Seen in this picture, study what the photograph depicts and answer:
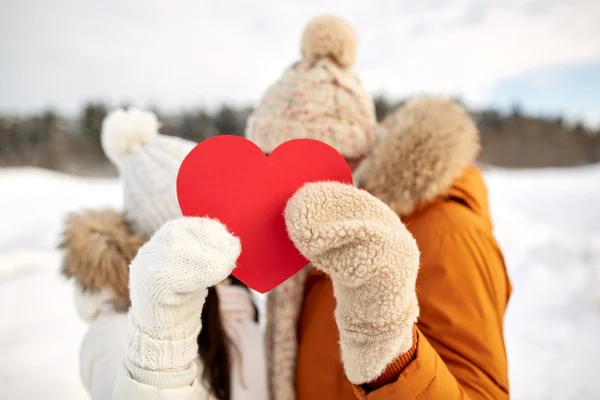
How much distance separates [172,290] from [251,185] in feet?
0.53

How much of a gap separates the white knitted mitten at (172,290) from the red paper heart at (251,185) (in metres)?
0.03

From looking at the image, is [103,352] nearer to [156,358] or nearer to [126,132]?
[156,358]

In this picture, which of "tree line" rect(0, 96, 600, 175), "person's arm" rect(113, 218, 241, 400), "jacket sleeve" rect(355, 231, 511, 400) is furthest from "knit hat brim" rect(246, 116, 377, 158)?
"tree line" rect(0, 96, 600, 175)

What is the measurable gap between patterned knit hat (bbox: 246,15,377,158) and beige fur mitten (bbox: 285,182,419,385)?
0.37m

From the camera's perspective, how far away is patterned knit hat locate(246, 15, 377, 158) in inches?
32.8

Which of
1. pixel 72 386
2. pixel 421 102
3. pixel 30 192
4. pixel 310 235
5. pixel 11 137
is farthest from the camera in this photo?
pixel 11 137

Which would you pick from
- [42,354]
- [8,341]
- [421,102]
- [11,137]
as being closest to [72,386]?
[42,354]

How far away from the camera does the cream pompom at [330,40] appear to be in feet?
2.99

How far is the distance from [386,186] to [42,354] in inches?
63.6

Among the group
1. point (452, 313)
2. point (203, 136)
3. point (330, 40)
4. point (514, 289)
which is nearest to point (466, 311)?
point (452, 313)

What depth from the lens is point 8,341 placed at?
167cm

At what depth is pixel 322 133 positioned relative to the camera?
0.83 meters

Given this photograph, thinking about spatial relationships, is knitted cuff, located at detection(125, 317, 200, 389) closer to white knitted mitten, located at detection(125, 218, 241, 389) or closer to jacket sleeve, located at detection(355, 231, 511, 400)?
Answer: white knitted mitten, located at detection(125, 218, 241, 389)

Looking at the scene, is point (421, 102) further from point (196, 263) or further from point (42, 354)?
point (42, 354)
